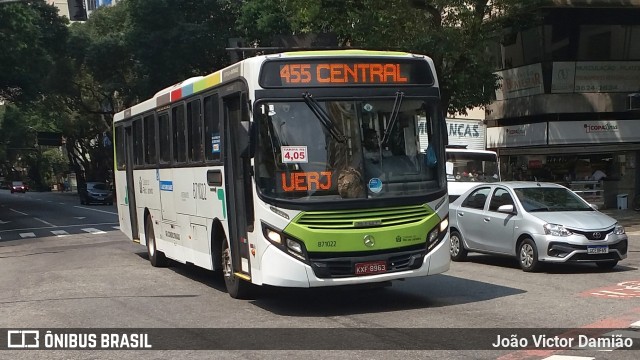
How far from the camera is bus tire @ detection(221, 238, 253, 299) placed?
10.6 m

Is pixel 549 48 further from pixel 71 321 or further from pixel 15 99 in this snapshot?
pixel 15 99

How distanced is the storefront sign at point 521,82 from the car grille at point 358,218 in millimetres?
22241

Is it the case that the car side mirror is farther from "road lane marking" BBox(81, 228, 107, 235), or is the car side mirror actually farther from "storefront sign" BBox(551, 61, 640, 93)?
"storefront sign" BBox(551, 61, 640, 93)

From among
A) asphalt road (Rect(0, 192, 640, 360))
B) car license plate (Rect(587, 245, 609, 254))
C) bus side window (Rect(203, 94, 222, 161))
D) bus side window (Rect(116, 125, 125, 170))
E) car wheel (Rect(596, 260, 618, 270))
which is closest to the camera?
asphalt road (Rect(0, 192, 640, 360))

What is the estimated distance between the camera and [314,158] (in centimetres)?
912

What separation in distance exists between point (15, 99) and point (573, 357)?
1576 inches

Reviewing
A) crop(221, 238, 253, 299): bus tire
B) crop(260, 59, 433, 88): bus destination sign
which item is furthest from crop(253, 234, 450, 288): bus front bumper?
crop(260, 59, 433, 88): bus destination sign

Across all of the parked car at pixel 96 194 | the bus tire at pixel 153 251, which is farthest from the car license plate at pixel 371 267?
the parked car at pixel 96 194

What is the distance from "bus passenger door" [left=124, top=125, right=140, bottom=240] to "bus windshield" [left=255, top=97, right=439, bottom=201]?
788 centimetres

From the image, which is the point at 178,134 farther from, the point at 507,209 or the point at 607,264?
the point at 607,264

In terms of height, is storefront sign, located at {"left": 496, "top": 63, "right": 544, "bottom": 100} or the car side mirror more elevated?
storefront sign, located at {"left": 496, "top": 63, "right": 544, "bottom": 100}

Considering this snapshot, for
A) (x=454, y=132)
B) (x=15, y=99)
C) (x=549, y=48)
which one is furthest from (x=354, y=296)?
(x=15, y=99)

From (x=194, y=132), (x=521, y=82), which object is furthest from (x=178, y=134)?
(x=521, y=82)

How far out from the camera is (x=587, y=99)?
30391 millimetres
